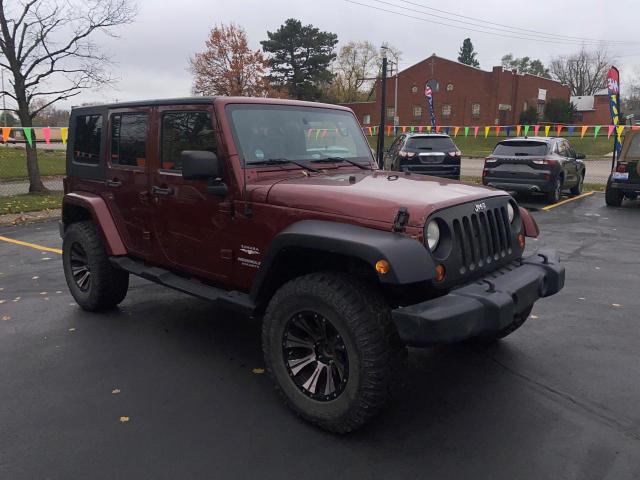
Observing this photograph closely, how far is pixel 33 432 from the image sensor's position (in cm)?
297

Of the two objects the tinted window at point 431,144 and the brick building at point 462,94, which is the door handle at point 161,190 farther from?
Answer: the brick building at point 462,94

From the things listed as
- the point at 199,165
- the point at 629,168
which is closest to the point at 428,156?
the point at 629,168

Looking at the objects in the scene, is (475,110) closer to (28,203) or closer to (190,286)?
(28,203)

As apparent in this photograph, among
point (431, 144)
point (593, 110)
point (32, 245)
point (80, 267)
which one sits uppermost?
point (593, 110)

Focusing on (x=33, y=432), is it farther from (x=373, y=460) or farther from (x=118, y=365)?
(x=373, y=460)

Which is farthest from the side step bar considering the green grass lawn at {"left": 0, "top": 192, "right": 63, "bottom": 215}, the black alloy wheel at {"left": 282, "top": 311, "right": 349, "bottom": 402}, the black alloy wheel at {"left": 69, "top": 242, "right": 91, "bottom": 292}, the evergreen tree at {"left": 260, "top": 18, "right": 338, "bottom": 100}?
the evergreen tree at {"left": 260, "top": 18, "right": 338, "bottom": 100}

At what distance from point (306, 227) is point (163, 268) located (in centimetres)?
178

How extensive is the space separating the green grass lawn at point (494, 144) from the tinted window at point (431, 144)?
22.3m

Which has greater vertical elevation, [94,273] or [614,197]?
[614,197]

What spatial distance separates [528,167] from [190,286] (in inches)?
404

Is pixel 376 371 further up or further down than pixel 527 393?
further up

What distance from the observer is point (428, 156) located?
47.0 feet

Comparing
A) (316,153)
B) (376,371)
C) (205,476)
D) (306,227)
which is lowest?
(205,476)

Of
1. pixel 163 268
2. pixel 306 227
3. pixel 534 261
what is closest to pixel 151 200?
pixel 163 268
